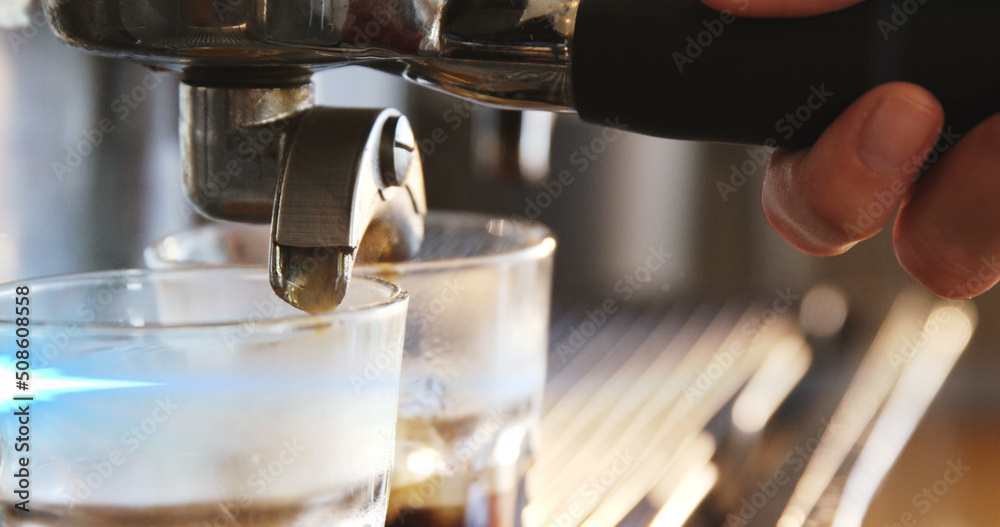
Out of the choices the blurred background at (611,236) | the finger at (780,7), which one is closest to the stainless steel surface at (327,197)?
the finger at (780,7)

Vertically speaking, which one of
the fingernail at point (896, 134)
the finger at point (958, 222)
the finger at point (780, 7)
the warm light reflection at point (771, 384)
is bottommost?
the warm light reflection at point (771, 384)

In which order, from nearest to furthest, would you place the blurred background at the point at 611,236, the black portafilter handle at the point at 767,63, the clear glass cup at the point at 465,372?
the black portafilter handle at the point at 767,63
the clear glass cup at the point at 465,372
the blurred background at the point at 611,236

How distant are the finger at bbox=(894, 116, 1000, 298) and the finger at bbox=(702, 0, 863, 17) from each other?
0.18ft

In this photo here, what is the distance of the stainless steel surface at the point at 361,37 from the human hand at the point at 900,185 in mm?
57

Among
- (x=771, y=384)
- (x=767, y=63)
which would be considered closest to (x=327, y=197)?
(x=767, y=63)

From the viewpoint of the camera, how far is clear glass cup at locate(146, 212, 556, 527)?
418 millimetres

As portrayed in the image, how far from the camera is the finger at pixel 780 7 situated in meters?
0.26

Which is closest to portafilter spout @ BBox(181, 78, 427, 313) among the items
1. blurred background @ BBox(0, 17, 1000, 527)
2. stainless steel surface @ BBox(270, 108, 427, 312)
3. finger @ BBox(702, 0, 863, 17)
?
stainless steel surface @ BBox(270, 108, 427, 312)

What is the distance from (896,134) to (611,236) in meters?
0.83

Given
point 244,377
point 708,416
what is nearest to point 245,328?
point 244,377

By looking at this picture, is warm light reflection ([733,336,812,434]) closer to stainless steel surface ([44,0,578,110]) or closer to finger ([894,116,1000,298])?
finger ([894,116,1000,298])

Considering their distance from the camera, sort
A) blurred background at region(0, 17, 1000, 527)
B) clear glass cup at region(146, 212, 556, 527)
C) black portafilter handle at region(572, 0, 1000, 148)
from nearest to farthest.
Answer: black portafilter handle at region(572, 0, 1000, 148) < clear glass cup at region(146, 212, 556, 527) < blurred background at region(0, 17, 1000, 527)

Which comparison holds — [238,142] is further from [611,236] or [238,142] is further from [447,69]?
[611,236]

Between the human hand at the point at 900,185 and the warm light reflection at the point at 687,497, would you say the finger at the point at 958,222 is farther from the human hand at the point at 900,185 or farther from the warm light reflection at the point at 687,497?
the warm light reflection at the point at 687,497
